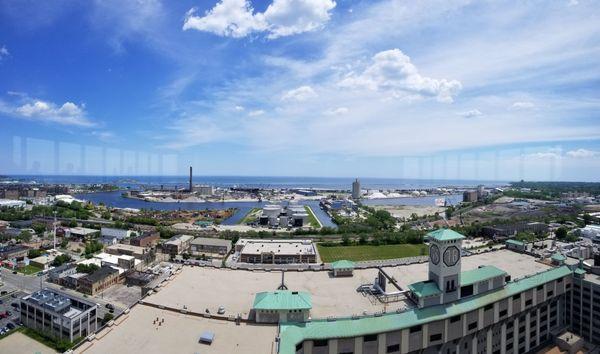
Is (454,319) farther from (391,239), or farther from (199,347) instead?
(391,239)

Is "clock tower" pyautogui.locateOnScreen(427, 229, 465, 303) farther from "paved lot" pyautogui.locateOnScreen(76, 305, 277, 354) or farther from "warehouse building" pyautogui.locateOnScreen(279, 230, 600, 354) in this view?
"paved lot" pyautogui.locateOnScreen(76, 305, 277, 354)

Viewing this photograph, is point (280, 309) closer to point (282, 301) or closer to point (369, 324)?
point (282, 301)

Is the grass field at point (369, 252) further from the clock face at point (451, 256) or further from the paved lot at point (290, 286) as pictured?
the clock face at point (451, 256)

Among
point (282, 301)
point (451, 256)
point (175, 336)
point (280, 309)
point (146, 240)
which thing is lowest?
point (146, 240)

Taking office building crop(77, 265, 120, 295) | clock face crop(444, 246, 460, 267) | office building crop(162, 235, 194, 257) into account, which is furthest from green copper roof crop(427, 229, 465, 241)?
office building crop(162, 235, 194, 257)

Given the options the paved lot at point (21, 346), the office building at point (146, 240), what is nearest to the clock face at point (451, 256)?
the paved lot at point (21, 346)

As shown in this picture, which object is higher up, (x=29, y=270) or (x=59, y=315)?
(x=59, y=315)

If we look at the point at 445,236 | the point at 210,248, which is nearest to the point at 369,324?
the point at 445,236
